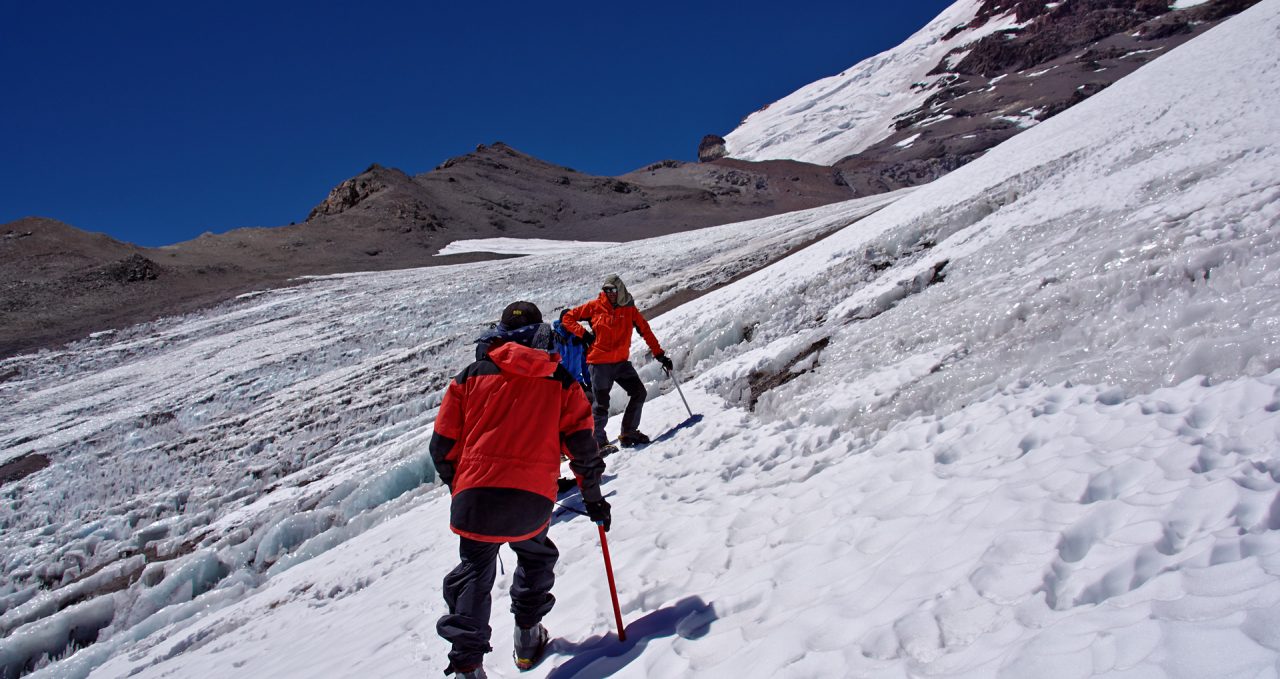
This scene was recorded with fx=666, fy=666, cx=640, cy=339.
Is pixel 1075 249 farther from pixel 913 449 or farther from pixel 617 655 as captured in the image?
pixel 617 655

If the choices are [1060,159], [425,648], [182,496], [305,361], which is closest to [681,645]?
[425,648]

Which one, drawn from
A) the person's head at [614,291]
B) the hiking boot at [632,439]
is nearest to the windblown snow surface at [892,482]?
the hiking boot at [632,439]

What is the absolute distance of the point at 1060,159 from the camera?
879cm

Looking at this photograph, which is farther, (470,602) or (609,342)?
(609,342)

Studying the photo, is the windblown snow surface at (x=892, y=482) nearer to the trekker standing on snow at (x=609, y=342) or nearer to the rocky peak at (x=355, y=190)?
the trekker standing on snow at (x=609, y=342)

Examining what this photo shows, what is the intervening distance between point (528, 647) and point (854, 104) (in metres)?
134

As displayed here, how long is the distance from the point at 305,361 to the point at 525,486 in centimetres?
1716

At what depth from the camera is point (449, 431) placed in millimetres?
3607

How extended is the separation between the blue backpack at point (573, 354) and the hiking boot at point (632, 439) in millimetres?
674

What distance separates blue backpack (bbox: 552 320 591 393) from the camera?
6824mm

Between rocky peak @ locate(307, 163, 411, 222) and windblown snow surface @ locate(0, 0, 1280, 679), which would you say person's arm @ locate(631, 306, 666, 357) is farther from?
rocky peak @ locate(307, 163, 411, 222)

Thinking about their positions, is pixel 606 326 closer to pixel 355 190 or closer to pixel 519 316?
pixel 519 316

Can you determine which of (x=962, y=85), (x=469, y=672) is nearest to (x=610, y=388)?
(x=469, y=672)

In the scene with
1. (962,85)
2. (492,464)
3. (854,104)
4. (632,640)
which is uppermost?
(854,104)
